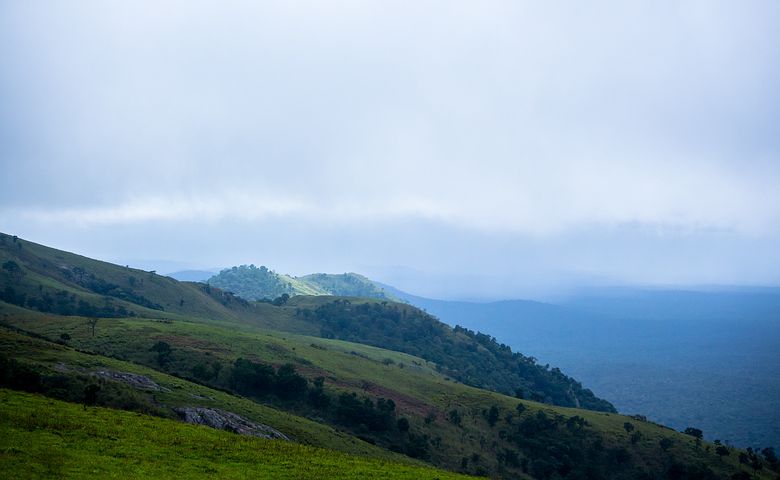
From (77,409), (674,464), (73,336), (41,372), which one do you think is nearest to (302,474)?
(77,409)

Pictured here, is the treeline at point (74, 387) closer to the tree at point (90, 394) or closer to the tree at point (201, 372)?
the tree at point (90, 394)

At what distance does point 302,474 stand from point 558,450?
341 ft

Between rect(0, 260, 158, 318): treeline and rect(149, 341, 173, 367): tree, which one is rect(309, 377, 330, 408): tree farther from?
rect(0, 260, 158, 318): treeline

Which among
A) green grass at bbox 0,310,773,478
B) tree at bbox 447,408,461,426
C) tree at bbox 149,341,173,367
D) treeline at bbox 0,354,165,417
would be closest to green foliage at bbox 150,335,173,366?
tree at bbox 149,341,173,367

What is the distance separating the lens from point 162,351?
10288 centimetres

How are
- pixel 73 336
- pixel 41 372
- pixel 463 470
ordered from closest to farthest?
pixel 41 372 → pixel 463 470 → pixel 73 336

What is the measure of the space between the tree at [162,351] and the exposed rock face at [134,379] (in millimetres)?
35956

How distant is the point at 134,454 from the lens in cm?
3312

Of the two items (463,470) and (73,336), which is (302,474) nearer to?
(463,470)

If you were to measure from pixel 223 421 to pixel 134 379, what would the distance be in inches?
661

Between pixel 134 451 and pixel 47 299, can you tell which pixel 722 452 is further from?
pixel 47 299

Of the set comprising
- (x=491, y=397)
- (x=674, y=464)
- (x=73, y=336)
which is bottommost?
(x=674, y=464)

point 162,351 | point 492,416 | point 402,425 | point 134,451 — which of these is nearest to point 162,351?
point 162,351

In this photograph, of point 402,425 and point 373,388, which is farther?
point 373,388
